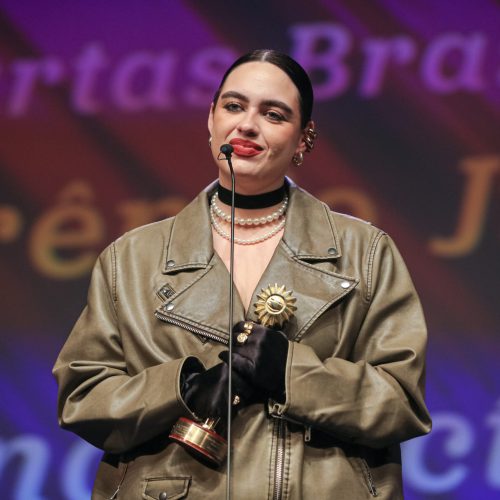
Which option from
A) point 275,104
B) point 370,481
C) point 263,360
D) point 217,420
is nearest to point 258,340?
point 263,360

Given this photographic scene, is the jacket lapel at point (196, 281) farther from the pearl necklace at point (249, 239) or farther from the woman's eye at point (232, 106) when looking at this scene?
the woman's eye at point (232, 106)

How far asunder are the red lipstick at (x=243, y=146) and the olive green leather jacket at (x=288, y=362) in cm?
19

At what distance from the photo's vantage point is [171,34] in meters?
3.77

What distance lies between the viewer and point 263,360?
7.61 feet

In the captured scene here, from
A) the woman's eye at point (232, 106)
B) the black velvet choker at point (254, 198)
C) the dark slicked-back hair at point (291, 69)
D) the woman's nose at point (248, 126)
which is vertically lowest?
the black velvet choker at point (254, 198)

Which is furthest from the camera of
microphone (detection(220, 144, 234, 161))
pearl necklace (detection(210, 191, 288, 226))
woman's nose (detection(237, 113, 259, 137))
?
pearl necklace (detection(210, 191, 288, 226))

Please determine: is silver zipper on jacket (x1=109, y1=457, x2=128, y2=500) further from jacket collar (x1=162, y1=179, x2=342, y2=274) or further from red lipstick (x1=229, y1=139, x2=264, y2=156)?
red lipstick (x1=229, y1=139, x2=264, y2=156)

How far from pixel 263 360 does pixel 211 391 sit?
12cm

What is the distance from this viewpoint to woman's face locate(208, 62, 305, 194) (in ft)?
8.52

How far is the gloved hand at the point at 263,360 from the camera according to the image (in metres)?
2.32

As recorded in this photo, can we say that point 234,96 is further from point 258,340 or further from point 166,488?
point 166,488

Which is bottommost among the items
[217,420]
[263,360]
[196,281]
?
[217,420]

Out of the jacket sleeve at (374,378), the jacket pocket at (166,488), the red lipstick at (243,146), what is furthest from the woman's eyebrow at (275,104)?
the jacket pocket at (166,488)

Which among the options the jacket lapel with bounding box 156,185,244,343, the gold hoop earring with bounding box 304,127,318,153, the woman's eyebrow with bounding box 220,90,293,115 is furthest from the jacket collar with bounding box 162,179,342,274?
the woman's eyebrow with bounding box 220,90,293,115
